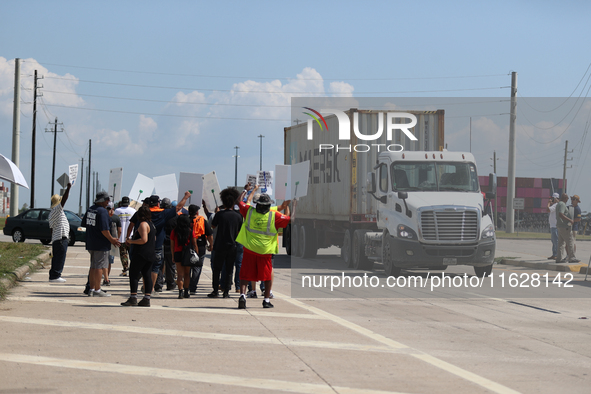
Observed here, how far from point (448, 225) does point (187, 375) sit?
11.4 m

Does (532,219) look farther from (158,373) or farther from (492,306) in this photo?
(158,373)

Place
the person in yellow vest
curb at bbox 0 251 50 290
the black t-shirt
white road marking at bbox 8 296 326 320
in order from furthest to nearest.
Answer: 1. curb at bbox 0 251 50 290
2. the black t-shirt
3. the person in yellow vest
4. white road marking at bbox 8 296 326 320

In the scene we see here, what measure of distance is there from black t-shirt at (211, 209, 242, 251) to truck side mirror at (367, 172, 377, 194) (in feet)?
21.7

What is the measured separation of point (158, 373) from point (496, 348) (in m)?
3.68

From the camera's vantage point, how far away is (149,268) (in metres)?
11.6

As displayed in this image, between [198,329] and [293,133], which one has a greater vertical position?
[293,133]

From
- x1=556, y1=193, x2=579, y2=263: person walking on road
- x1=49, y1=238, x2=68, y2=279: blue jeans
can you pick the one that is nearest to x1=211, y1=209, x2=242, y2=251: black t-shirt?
x1=49, y1=238, x2=68, y2=279: blue jeans

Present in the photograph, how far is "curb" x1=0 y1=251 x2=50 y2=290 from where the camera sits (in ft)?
44.7

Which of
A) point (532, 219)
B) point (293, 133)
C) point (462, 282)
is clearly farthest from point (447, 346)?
point (532, 219)

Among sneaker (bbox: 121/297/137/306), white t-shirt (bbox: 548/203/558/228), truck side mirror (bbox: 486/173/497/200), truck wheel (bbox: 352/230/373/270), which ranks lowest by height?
sneaker (bbox: 121/297/137/306)

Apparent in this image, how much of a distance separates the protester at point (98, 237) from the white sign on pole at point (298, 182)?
2.93 metres

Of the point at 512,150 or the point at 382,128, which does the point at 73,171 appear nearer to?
the point at 382,128

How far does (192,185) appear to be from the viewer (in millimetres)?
14578

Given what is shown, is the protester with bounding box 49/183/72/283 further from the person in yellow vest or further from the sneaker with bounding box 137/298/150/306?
the person in yellow vest
